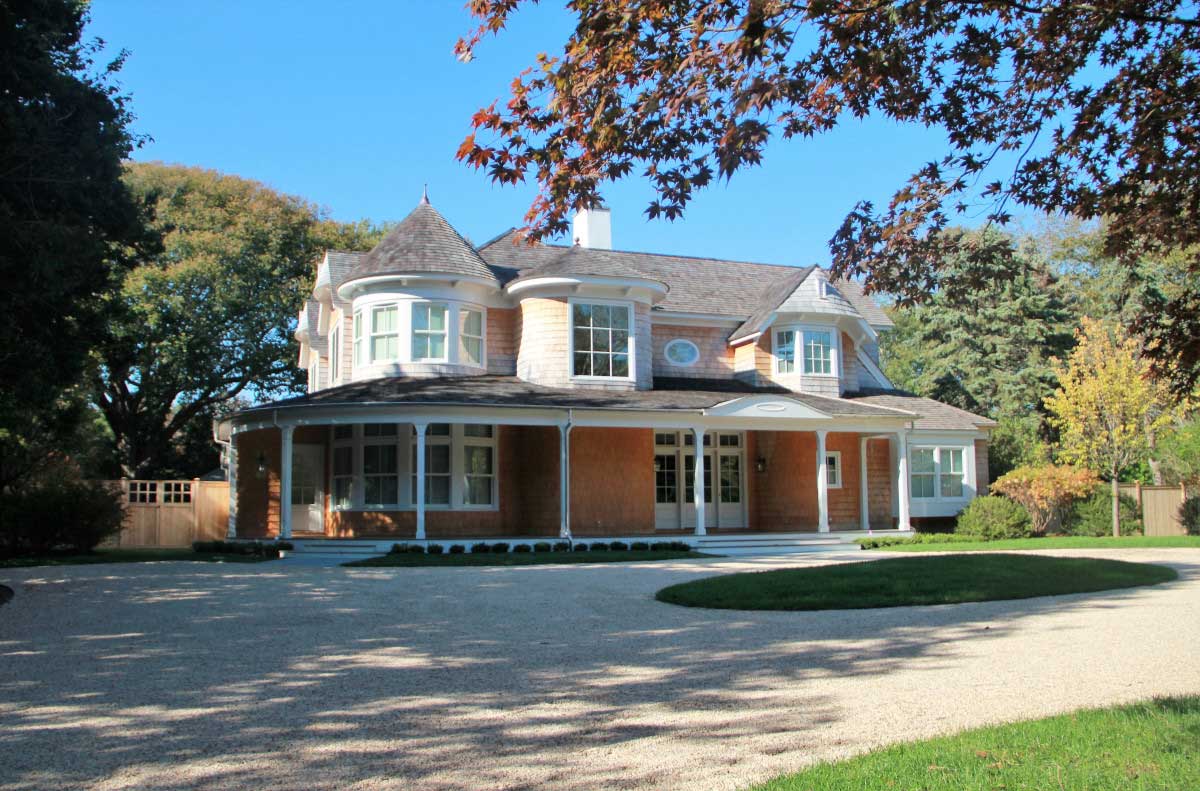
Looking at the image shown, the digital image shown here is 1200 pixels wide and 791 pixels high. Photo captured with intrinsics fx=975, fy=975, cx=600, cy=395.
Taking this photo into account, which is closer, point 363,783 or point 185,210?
point 363,783

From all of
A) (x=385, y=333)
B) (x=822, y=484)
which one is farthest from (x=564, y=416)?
(x=822, y=484)

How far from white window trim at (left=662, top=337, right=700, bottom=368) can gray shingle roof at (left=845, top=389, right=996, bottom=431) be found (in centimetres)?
453

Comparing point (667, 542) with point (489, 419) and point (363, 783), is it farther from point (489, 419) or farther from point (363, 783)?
point (363, 783)

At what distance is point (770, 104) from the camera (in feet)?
20.5

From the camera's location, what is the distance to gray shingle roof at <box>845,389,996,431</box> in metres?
27.6

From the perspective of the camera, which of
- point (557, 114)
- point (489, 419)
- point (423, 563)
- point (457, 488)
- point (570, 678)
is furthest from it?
point (457, 488)

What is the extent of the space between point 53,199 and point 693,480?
16922 mm

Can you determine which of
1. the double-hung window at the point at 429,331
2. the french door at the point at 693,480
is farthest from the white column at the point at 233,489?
the french door at the point at 693,480

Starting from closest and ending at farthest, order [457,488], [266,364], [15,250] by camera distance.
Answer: [15,250] < [457,488] < [266,364]

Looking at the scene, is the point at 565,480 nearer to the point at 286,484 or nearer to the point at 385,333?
the point at 385,333

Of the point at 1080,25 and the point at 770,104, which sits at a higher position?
the point at 1080,25

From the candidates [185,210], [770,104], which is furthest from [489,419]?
[185,210]

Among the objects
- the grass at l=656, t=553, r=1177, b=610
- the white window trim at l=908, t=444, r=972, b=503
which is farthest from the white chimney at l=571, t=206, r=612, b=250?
the grass at l=656, t=553, r=1177, b=610

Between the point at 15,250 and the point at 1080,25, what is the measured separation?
36.2ft
